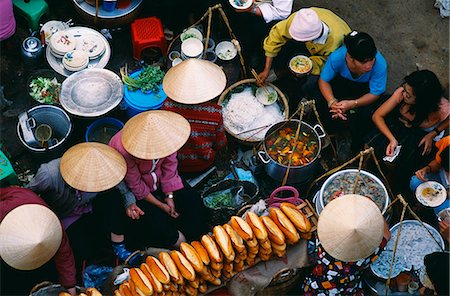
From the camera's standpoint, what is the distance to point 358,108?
17.8ft

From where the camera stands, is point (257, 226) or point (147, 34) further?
point (147, 34)

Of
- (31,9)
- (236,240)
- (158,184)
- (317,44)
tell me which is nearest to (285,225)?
(236,240)

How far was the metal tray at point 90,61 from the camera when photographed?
5.66 meters

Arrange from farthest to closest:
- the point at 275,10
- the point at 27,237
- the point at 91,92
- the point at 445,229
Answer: the point at 275,10
the point at 91,92
the point at 445,229
the point at 27,237

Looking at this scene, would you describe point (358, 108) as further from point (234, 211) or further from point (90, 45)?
→ point (90, 45)

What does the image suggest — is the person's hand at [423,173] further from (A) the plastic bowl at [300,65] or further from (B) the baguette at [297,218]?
(A) the plastic bowl at [300,65]

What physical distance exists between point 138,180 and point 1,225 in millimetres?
1080

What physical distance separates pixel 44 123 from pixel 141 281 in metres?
1.92

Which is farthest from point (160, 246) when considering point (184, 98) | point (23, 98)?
point (23, 98)

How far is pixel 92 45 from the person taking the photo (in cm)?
575

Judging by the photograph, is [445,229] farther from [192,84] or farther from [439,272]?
[192,84]

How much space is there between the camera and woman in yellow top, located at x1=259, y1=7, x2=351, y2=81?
5172 mm

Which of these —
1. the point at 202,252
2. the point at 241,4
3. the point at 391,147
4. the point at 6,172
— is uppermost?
the point at 241,4

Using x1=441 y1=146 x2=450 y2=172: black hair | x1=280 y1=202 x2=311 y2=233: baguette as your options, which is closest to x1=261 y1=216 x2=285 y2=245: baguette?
x1=280 y1=202 x2=311 y2=233: baguette
